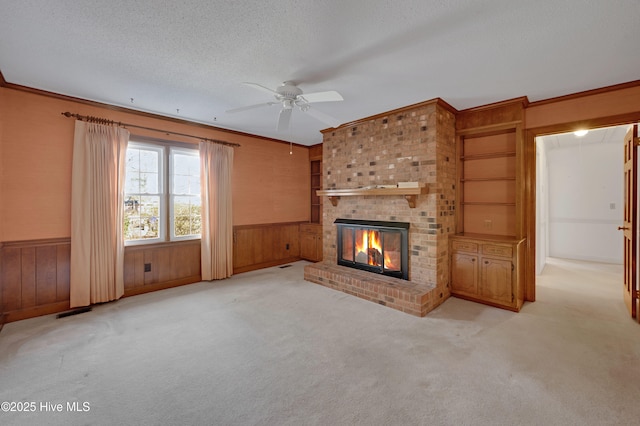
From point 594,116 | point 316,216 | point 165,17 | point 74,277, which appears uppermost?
point 165,17

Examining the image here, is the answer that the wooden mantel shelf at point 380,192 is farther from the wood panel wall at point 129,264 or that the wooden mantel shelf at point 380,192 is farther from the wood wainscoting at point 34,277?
the wood wainscoting at point 34,277

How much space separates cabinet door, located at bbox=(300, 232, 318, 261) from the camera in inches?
244

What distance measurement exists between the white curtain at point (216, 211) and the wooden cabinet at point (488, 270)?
3.81m

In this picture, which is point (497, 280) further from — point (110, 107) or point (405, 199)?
point (110, 107)

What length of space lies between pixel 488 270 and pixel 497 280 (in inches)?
6.1

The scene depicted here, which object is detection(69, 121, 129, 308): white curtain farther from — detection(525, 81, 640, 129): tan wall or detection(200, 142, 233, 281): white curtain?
detection(525, 81, 640, 129): tan wall

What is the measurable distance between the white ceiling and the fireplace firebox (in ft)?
6.10

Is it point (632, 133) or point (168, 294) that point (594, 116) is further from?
point (168, 294)

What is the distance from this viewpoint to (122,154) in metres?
3.83

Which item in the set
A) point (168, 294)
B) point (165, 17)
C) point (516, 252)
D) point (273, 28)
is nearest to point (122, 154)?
point (168, 294)

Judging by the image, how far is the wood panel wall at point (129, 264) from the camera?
318cm

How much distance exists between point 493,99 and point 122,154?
5164mm

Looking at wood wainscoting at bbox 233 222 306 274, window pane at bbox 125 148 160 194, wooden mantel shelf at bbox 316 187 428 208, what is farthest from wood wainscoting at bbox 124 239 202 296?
wooden mantel shelf at bbox 316 187 428 208

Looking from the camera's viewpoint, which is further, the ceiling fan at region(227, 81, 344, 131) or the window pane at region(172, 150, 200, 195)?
the window pane at region(172, 150, 200, 195)
